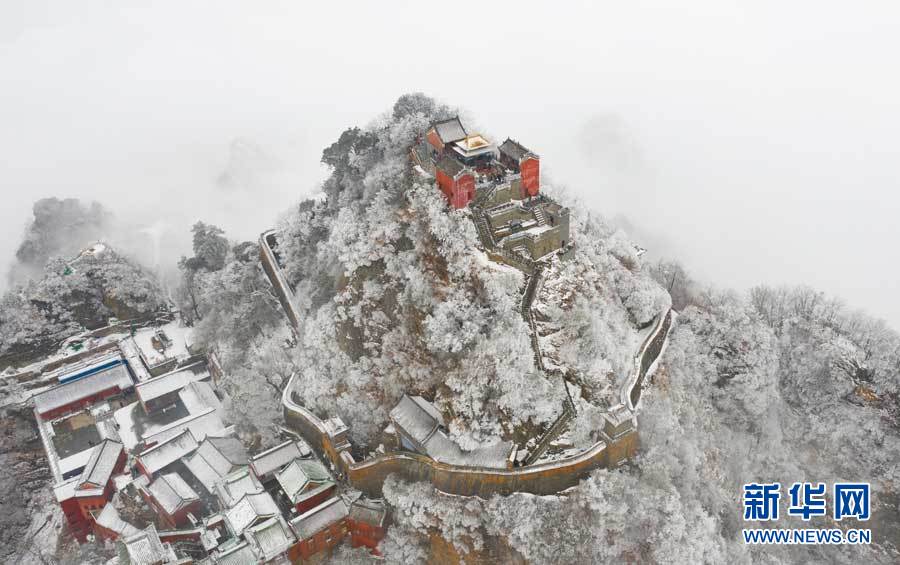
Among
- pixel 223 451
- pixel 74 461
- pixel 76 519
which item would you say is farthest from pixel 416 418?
pixel 74 461

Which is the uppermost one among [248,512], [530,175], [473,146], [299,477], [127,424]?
[473,146]

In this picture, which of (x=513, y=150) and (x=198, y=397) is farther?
(x=198, y=397)

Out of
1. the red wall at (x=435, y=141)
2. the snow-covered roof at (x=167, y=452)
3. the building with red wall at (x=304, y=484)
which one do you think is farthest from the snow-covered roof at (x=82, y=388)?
the red wall at (x=435, y=141)

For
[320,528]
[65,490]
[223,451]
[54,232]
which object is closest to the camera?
[320,528]

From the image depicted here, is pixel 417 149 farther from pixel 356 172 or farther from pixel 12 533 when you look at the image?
pixel 12 533

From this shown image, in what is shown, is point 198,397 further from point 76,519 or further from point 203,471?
point 76,519

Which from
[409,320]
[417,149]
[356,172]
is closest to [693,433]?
[409,320]

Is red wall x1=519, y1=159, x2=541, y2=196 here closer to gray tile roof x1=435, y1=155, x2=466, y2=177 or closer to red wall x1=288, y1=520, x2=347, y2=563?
gray tile roof x1=435, y1=155, x2=466, y2=177
